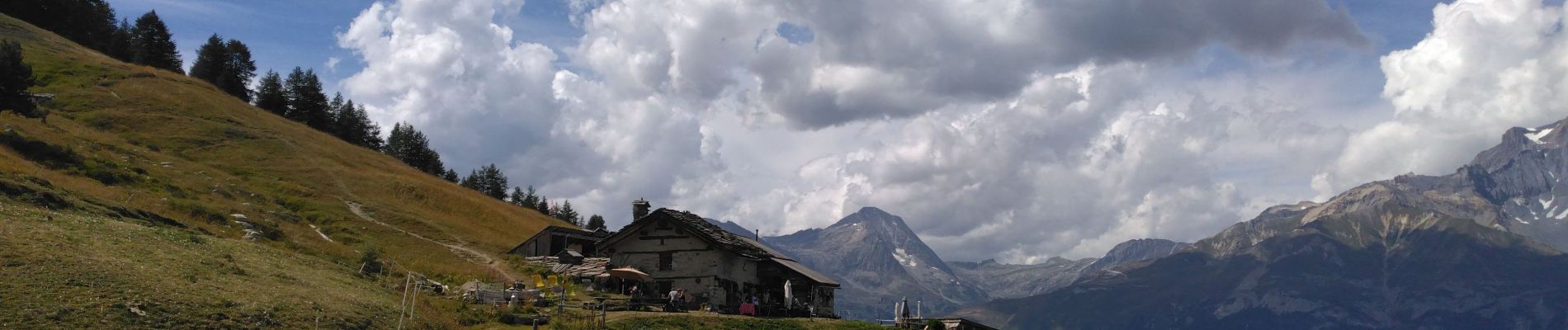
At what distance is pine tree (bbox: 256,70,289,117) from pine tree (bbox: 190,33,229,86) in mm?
6920

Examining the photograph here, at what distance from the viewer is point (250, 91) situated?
14950 cm

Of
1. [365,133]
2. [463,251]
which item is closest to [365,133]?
[365,133]

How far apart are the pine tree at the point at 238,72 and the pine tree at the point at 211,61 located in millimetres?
675

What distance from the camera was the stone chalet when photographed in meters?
62.7

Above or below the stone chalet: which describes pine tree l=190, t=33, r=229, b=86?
above

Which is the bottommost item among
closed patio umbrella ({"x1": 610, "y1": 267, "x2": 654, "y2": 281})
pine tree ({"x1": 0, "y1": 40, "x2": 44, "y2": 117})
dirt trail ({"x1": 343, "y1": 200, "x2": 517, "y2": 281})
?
closed patio umbrella ({"x1": 610, "y1": 267, "x2": 654, "y2": 281})

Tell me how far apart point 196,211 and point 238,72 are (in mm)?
99518

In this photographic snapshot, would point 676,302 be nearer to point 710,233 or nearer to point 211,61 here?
point 710,233

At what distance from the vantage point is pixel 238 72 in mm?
151250

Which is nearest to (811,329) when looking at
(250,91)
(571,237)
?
(571,237)

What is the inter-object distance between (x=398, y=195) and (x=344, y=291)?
5400 cm

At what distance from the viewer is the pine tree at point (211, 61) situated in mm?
146750

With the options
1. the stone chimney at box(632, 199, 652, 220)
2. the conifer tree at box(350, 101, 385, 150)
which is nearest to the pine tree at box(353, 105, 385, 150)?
the conifer tree at box(350, 101, 385, 150)

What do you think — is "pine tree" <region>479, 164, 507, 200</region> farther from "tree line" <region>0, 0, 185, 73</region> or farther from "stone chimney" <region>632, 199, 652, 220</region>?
"stone chimney" <region>632, 199, 652, 220</region>
